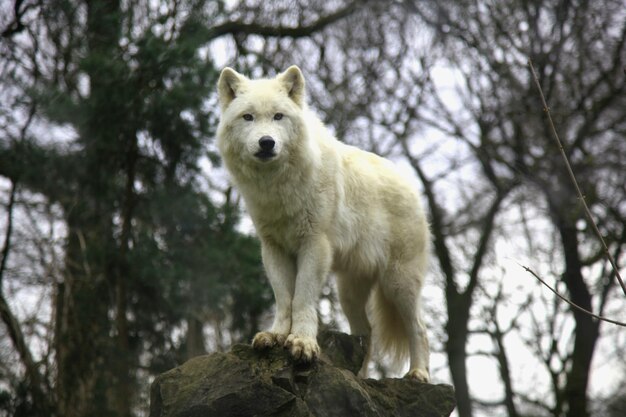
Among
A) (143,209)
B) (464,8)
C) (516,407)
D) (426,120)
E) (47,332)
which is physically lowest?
(516,407)

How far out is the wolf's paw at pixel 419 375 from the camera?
6.07 m

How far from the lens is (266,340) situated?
5293mm

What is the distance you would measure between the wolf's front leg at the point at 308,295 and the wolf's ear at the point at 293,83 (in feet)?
3.70

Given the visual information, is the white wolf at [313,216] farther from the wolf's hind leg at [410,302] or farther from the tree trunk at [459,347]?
the tree trunk at [459,347]

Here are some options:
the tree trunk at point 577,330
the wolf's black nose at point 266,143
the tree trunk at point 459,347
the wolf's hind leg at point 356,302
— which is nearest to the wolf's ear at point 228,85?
the wolf's black nose at point 266,143

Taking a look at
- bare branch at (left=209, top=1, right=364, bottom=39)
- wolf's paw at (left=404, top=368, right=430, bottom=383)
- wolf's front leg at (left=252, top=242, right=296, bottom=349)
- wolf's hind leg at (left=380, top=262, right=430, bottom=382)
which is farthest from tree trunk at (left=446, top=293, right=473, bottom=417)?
wolf's front leg at (left=252, top=242, right=296, bottom=349)

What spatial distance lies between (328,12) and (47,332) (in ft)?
22.9

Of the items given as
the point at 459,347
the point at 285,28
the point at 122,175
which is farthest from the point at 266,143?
the point at 285,28

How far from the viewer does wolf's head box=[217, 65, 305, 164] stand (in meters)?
5.41

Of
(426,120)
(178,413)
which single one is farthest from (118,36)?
(178,413)

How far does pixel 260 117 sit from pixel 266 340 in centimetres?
163

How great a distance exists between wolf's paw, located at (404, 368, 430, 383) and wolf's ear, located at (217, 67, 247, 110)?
8.62ft

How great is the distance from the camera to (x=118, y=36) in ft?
34.2

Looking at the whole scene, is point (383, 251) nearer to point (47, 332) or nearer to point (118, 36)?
point (47, 332)
